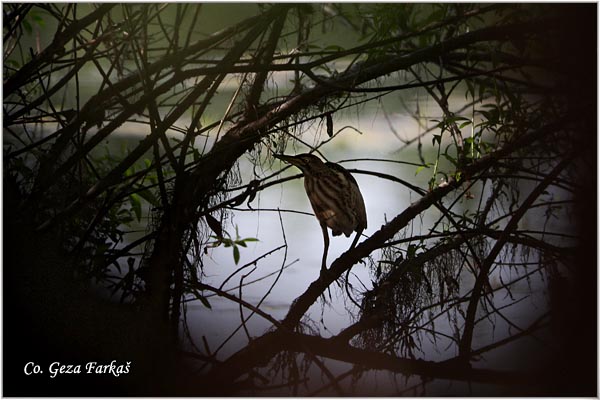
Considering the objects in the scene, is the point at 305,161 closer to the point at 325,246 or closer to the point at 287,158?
the point at 287,158

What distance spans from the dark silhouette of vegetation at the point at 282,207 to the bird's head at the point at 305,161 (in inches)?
1.4

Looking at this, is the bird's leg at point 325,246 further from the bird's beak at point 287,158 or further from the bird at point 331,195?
the bird's beak at point 287,158

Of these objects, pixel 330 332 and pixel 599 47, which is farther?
pixel 330 332

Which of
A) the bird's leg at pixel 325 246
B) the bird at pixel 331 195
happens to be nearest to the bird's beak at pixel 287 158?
the bird at pixel 331 195

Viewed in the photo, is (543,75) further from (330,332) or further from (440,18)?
(330,332)

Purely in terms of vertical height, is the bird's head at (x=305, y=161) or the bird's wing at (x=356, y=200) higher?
the bird's head at (x=305, y=161)

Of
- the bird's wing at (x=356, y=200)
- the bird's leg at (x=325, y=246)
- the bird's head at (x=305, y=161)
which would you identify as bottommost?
the bird's leg at (x=325, y=246)

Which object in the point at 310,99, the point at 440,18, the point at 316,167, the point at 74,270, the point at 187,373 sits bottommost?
the point at 187,373

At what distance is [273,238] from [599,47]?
2.03 ft

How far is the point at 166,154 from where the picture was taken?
4.39 ft

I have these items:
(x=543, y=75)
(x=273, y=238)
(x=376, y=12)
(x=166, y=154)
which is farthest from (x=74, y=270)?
(x=543, y=75)

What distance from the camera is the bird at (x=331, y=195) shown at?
4.54 feet

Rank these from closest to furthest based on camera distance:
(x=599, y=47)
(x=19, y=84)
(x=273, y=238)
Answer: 1. (x=599, y=47)
2. (x=19, y=84)
3. (x=273, y=238)

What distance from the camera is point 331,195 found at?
54.4 inches
